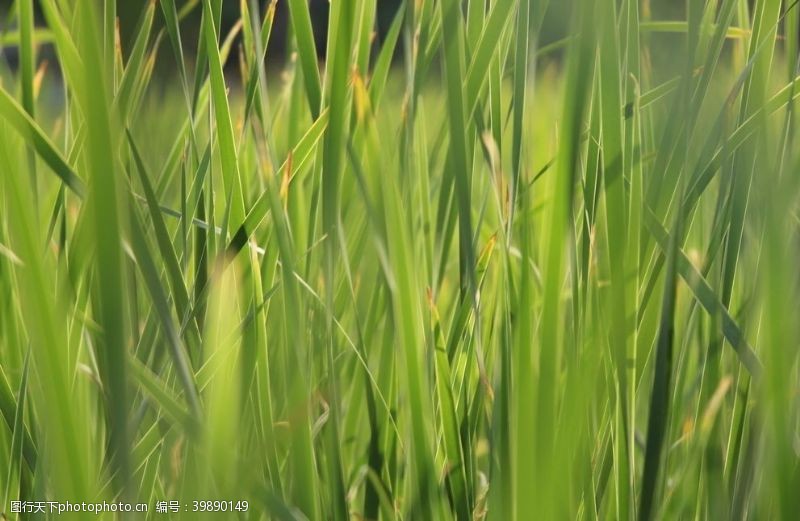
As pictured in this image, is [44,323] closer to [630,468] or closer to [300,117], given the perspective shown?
[630,468]

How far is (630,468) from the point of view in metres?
0.31

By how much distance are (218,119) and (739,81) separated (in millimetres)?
219

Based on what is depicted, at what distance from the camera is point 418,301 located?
1.05 ft

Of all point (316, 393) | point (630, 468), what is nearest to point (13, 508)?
point (316, 393)

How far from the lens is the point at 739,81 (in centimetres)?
35

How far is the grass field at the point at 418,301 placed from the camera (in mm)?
242

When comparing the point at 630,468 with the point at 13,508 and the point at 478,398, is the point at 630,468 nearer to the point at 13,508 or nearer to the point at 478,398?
the point at 478,398

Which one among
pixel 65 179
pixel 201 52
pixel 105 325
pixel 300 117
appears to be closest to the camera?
pixel 105 325

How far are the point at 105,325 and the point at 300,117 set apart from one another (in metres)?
0.40

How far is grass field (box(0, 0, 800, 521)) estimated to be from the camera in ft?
0.80

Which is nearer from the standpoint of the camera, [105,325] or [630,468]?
[105,325]

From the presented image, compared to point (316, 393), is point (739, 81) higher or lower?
higher

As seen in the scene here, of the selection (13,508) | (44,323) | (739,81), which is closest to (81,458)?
(44,323)

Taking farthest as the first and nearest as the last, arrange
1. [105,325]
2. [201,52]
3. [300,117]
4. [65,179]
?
[300,117] < [201,52] < [65,179] < [105,325]
